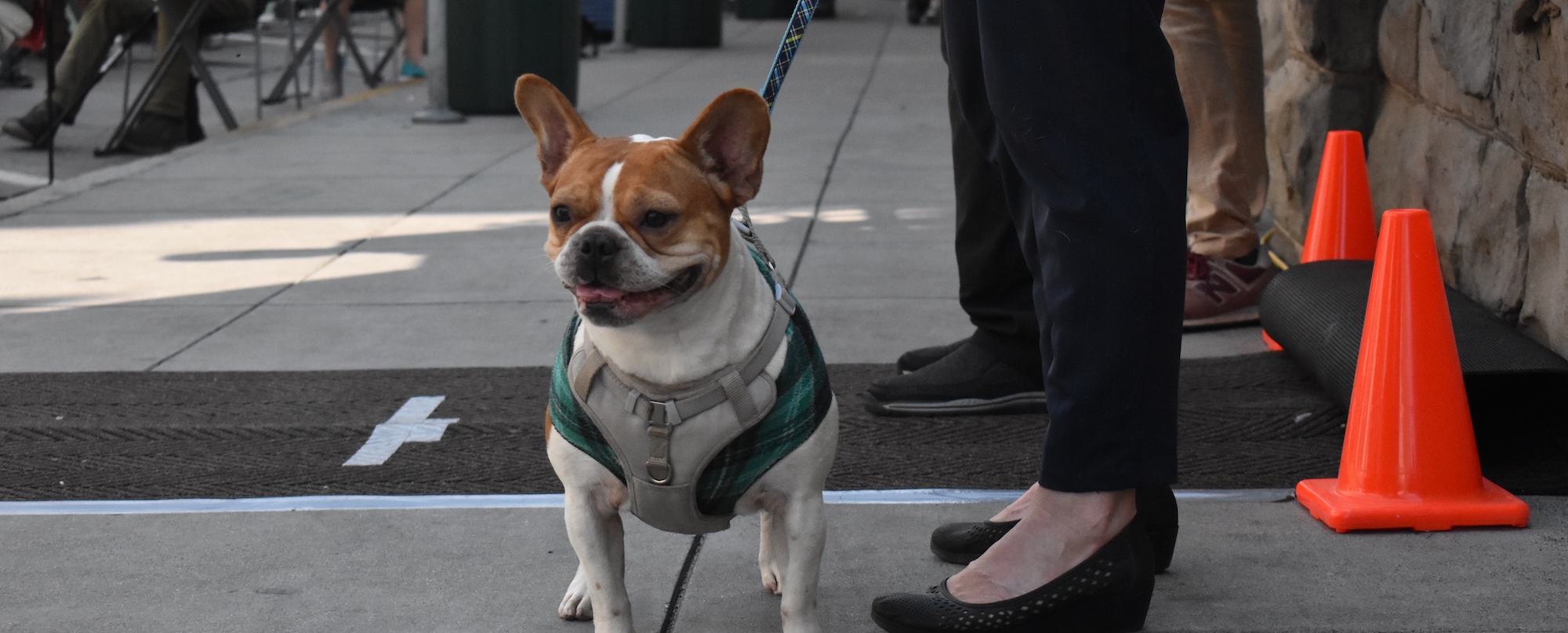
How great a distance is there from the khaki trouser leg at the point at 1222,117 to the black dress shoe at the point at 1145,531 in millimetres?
2083

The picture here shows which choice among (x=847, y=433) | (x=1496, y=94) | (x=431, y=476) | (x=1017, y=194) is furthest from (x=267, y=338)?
(x=1496, y=94)

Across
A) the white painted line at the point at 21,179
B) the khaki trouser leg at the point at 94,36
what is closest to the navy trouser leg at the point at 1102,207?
the white painted line at the point at 21,179

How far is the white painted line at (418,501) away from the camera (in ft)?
10.1

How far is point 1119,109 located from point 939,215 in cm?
422

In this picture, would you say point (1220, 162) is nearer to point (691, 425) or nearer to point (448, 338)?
point (448, 338)

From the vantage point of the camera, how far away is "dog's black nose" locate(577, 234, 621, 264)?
2.11 metres

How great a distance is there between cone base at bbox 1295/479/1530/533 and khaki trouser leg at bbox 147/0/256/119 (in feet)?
24.8

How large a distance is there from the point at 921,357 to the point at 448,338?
1500 mm

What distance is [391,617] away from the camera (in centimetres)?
254

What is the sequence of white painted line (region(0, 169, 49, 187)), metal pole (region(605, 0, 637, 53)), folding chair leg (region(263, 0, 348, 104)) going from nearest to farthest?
1. white painted line (region(0, 169, 49, 187))
2. folding chair leg (region(263, 0, 348, 104))
3. metal pole (region(605, 0, 637, 53))

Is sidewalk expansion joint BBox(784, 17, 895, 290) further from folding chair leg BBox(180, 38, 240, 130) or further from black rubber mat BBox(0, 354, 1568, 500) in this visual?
folding chair leg BBox(180, 38, 240, 130)

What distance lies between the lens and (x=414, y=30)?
1248 cm

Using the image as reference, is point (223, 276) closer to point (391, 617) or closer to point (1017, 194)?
point (391, 617)

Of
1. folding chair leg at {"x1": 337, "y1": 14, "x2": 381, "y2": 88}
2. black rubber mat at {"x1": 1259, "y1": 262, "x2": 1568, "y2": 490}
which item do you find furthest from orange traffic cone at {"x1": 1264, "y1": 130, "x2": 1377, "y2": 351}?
folding chair leg at {"x1": 337, "y1": 14, "x2": 381, "y2": 88}
